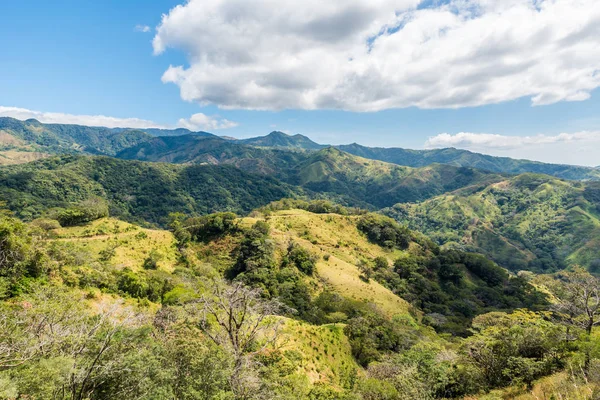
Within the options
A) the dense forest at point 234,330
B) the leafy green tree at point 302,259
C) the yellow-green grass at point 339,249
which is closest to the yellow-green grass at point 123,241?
the dense forest at point 234,330

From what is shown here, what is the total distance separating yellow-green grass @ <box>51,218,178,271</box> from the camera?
54031mm

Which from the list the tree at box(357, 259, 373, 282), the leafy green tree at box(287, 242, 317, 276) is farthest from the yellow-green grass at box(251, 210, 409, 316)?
the leafy green tree at box(287, 242, 317, 276)

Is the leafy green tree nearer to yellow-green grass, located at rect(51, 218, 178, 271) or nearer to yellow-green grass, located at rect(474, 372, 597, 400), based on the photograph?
yellow-green grass, located at rect(51, 218, 178, 271)

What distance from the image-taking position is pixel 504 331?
24859 millimetres

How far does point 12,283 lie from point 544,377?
4465cm

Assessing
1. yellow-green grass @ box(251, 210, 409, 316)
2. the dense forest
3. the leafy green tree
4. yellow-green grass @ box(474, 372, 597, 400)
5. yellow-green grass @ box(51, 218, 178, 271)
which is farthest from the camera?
the leafy green tree

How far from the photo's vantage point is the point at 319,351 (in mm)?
35250

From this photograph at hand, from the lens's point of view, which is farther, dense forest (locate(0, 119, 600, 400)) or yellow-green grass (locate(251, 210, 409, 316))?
yellow-green grass (locate(251, 210, 409, 316))

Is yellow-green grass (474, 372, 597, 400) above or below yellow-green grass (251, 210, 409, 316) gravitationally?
above

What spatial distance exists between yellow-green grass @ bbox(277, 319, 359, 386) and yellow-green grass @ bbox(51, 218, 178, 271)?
3386 centimetres

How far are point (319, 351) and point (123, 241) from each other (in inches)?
1867

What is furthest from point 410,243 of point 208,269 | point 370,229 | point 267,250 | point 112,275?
point 112,275

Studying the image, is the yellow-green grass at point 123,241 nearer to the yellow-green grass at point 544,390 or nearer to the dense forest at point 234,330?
the dense forest at point 234,330

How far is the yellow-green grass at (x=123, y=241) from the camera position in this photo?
54031 millimetres
